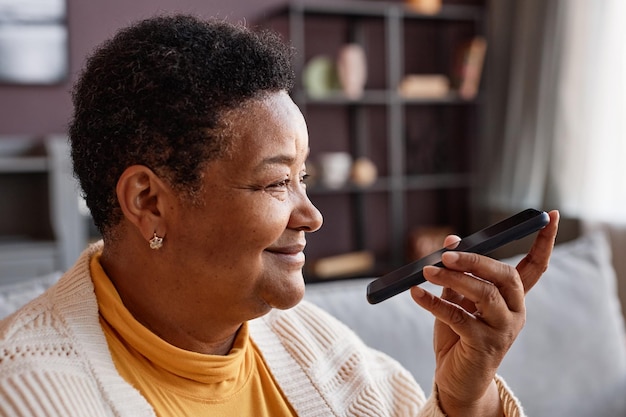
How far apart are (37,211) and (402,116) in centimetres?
206

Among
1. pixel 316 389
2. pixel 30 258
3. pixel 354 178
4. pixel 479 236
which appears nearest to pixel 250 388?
pixel 316 389

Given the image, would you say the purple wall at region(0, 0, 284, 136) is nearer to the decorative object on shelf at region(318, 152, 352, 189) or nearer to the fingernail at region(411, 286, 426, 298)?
the decorative object on shelf at region(318, 152, 352, 189)

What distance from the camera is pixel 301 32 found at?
414 cm

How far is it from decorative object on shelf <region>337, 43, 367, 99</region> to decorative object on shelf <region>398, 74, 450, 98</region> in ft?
0.83

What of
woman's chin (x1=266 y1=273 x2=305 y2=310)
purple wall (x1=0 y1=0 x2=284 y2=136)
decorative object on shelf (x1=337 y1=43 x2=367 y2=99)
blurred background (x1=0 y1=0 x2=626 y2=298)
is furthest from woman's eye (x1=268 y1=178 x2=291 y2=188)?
decorative object on shelf (x1=337 y1=43 x2=367 y2=99)

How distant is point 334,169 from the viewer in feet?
13.0

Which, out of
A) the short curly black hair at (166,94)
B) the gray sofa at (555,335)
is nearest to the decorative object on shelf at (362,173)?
the gray sofa at (555,335)

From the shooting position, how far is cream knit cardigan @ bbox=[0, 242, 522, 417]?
0.88 metres

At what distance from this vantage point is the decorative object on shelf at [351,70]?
3.97 m

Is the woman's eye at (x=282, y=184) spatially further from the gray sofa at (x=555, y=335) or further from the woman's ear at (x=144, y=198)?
the gray sofa at (x=555, y=335)

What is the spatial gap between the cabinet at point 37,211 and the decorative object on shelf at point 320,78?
4.03 feet

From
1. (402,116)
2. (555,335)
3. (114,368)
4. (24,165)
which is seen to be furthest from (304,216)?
(402,116)

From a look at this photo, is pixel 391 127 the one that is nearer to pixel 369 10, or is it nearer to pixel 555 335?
pixel 369 10

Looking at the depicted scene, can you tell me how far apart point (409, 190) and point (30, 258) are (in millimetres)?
2235
